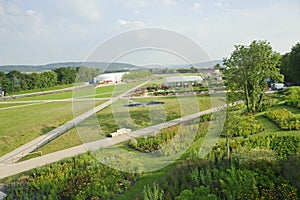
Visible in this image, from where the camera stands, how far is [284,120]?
14.1 meters

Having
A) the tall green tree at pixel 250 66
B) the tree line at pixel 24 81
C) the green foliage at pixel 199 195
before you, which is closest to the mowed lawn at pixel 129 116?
the tall green tree at pixel 250 66

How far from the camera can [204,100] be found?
24.7 meters

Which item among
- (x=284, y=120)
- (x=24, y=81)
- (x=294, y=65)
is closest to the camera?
(x=284, y=120)

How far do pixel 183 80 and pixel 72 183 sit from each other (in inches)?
896

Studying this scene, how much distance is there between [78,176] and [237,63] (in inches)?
541

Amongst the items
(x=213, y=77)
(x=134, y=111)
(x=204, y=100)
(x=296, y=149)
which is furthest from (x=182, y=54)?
(x=204, y=100)

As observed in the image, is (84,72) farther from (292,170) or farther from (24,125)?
(292,170)

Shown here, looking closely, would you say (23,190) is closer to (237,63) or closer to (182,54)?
(182,54)

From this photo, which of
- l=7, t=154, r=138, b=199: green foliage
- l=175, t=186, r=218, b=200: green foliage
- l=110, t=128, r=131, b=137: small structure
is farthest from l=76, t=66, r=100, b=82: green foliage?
l=175, t=186, r=218, b=200: green foliage

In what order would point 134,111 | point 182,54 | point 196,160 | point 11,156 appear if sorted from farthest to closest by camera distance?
point 134,111 → point 11,156 → point 182,54 → point 196,160

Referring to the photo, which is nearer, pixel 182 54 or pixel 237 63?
pixel 182 54

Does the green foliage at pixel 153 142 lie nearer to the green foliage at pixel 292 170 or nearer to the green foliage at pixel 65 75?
the green foliage at pixel 292 170

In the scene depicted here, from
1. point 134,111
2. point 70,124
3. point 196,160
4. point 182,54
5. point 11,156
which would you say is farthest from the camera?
point 134,111

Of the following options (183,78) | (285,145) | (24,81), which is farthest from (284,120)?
(24,81)
